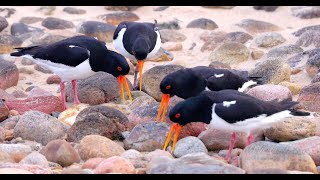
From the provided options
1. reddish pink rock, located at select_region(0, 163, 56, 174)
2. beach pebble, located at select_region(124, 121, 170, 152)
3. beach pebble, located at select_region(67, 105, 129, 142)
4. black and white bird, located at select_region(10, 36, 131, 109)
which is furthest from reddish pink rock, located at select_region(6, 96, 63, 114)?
reddish pink rock, located at select_region(0, 163, 56, 174)

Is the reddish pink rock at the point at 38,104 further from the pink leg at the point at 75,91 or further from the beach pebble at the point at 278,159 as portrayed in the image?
the beach pebble at the point at 278,159

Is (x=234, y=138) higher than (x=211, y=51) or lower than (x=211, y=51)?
higher

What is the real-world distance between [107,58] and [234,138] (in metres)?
1.99

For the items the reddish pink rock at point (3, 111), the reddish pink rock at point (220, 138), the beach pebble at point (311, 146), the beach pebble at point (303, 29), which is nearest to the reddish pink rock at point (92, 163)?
the reddish pink rock at point (220, 138)

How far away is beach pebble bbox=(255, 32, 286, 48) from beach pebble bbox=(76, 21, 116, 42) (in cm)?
221

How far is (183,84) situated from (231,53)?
9.62ft

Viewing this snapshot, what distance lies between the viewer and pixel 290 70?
8281 millimetres

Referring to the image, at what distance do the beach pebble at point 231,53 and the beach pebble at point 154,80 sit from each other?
1.52m

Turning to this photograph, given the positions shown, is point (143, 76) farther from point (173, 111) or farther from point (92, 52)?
point (173, 111)

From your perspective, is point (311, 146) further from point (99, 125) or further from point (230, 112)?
point (99, 125)

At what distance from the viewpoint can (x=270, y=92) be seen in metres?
6.95

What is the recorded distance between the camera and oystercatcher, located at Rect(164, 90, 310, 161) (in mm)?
5559
